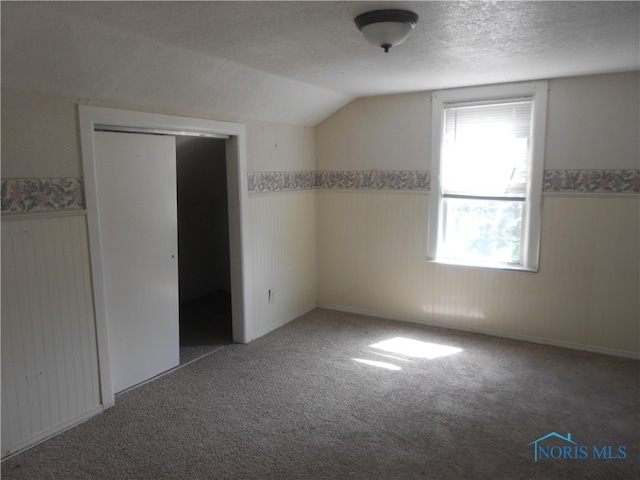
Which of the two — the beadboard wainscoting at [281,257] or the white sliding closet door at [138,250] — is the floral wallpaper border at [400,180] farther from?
the white sliding closet door at [138,250]

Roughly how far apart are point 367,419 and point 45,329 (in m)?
1.90

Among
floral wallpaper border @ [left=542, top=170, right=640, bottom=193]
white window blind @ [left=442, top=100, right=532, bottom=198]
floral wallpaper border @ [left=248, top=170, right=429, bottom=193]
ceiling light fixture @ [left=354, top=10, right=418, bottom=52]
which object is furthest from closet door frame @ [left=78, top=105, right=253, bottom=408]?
floral wallpaper border @ [left=542, top=170, right=640, bottom=193]

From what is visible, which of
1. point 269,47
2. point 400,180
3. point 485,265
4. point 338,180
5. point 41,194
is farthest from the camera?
point 338,180

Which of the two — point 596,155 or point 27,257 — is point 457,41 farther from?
point 27,257

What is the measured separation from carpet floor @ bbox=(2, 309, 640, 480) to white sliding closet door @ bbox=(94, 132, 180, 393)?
0.76 feet

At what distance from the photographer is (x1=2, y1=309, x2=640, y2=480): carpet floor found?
7.45 feet

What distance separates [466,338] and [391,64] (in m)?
2.38

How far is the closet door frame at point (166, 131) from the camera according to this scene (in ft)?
8.57

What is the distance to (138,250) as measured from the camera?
3045 millimetres

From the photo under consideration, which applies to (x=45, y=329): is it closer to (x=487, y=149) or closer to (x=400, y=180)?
(x=400, y=180)

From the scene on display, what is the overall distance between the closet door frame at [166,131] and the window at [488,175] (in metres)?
1.72

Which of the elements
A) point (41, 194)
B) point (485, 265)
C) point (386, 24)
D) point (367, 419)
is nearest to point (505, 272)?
point (485, 265)

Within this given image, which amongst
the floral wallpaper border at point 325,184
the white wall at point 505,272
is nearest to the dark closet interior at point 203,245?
the floral wallpaper border at point 325,184

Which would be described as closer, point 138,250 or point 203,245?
point 138,250
